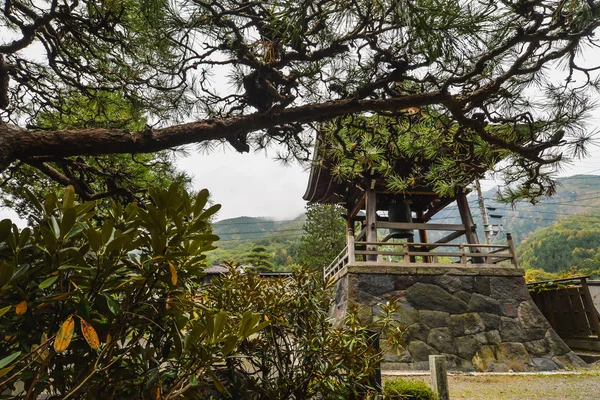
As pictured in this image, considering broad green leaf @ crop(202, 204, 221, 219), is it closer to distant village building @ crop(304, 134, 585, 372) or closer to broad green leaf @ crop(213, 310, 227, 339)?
broad green leaf @ crop(213, 310, 227, 339)

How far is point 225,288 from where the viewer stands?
1.39 m

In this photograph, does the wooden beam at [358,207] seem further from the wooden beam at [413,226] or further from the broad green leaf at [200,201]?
the broad green leaf at [200,201]

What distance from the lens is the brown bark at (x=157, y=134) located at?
129 centimetres

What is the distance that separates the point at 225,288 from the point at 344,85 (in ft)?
4.63

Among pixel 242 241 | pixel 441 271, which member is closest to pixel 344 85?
pixel 441 271

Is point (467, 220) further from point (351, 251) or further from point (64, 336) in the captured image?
point (64, 336)

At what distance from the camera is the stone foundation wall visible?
4.66 metres

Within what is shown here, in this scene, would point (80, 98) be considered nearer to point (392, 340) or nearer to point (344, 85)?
point (344, 85)

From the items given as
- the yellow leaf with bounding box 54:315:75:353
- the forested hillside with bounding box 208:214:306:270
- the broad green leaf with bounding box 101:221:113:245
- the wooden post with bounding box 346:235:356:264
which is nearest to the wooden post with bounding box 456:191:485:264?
the wooden post with bounding box 346:235:356:264

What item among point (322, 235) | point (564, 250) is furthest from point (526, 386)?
point (564, 250)

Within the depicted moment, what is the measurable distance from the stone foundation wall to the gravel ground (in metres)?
0.40

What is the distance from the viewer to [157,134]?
4.86ft

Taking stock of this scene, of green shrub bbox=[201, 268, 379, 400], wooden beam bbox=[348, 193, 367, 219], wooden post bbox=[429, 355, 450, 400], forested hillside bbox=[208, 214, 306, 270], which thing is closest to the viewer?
green shrub bbox=[201, 268, 379, 400]

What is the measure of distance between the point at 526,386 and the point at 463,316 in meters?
1.47
